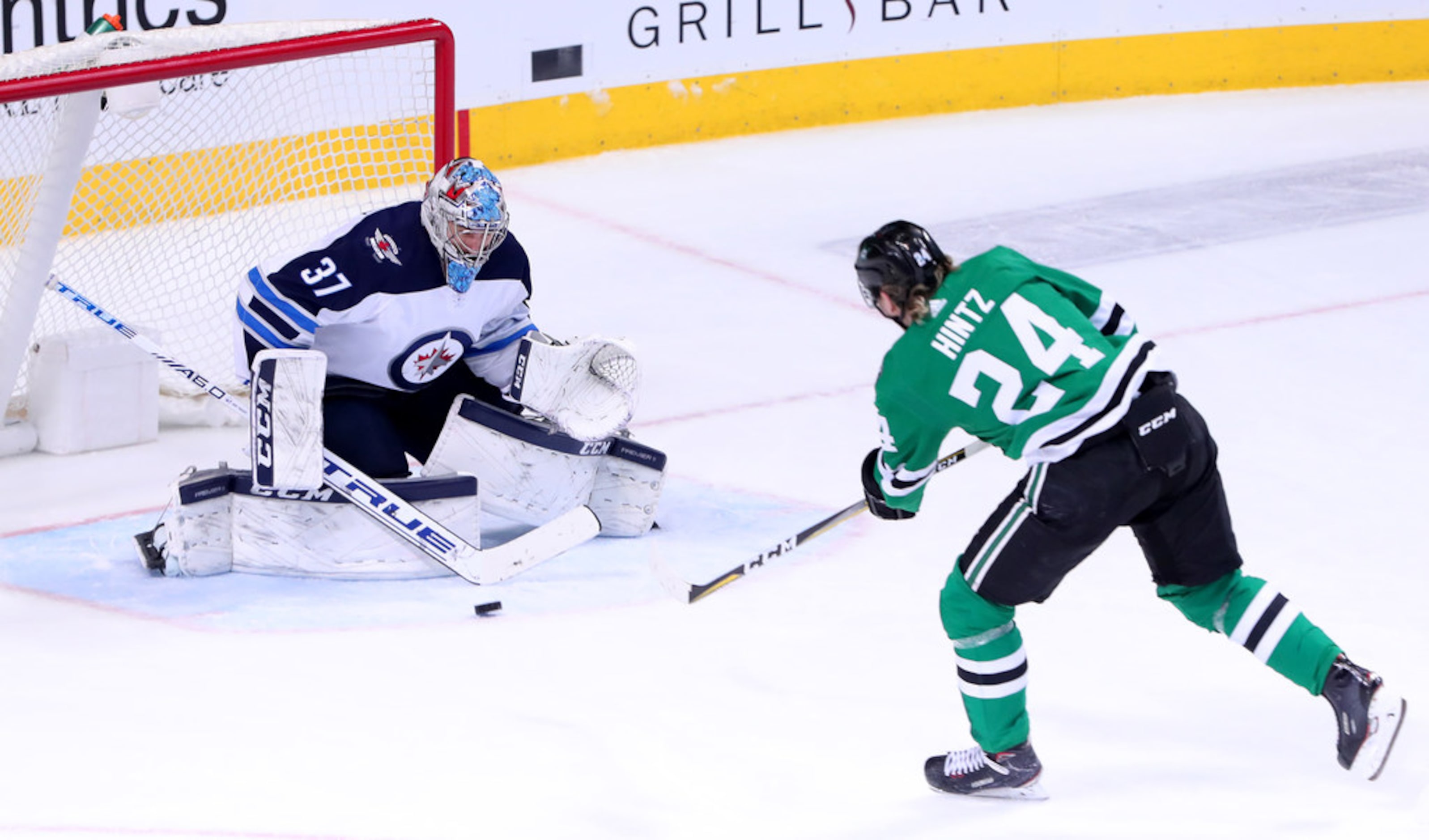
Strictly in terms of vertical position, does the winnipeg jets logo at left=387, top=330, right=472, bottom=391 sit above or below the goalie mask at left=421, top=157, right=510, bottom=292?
below

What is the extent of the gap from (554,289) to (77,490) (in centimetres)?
182

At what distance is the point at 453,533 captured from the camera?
3822mm

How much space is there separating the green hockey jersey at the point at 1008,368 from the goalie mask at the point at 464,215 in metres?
1.09

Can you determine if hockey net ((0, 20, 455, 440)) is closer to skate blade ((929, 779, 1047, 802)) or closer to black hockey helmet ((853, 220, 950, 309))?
black hockey helmet ((853, 220, 950, 309))

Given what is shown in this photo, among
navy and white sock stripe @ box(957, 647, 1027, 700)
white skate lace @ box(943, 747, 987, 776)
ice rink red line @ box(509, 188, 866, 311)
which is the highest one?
navy and white sock stripe @ box(957, 647, 1027, 700)

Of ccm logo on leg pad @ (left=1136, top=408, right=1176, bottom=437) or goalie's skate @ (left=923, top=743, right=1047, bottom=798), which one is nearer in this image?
ccm logo on leg pad @ (left=1136, top=408, right=1176, bottom=437)

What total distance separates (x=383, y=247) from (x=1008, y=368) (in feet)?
4.72

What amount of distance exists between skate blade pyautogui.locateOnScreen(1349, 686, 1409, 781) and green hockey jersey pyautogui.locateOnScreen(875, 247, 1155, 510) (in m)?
0.55

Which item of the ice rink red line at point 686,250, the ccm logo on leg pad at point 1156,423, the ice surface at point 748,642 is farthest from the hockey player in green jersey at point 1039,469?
the ice rink red line at point 686,250

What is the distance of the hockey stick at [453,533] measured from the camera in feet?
12.3

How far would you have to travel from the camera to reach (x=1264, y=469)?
4512 mm

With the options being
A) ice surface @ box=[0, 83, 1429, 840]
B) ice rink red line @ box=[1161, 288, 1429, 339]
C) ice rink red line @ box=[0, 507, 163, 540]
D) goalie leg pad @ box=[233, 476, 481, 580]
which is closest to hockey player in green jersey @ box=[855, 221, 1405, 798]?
ice surface @ box=[0, 83, 1429, 840]

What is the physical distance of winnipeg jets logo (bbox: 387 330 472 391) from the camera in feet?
12.8

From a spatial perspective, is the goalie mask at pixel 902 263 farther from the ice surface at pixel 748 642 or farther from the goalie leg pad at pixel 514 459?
the goalie leg pad at pixel 514 459
